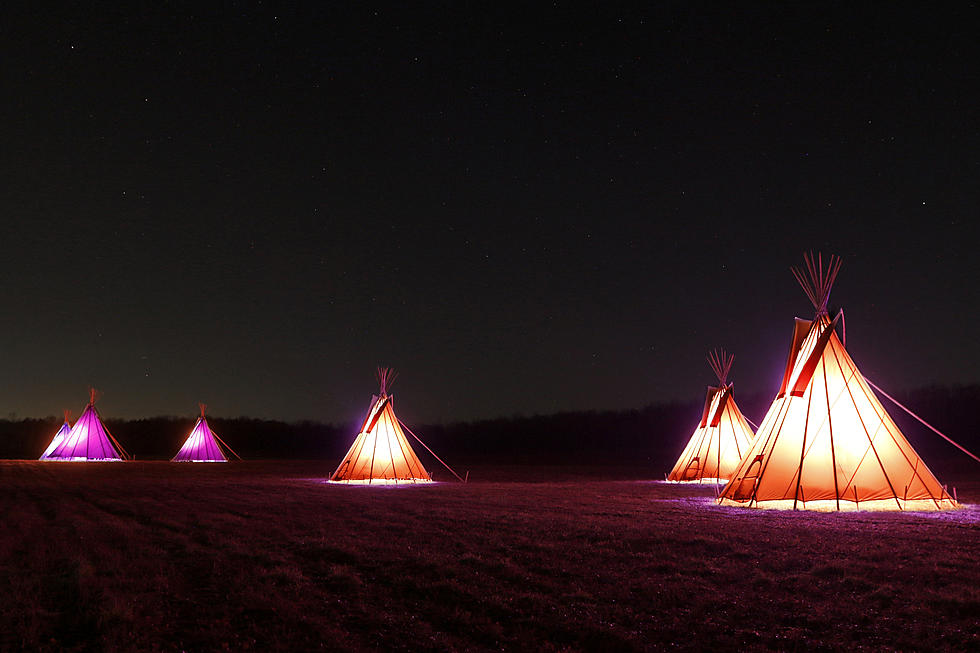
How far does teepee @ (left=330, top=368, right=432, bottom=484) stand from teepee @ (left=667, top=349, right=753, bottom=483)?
320 inches

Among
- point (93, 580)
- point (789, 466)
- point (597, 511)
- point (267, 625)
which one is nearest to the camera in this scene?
point (267, 625)

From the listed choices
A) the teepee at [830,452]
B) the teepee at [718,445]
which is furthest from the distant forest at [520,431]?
the teepee at [830,452]

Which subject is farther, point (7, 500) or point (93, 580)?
point (7, 500)

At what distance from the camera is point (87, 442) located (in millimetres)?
36812

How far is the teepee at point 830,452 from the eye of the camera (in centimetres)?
1152

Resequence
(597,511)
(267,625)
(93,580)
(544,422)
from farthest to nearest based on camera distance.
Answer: (544,422) → (597,511) → (93,580) → (267,625)

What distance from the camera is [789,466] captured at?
12.0 metres

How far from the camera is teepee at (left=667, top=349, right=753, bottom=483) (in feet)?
71.2

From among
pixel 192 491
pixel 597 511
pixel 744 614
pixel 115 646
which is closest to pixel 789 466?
pixel 597 511

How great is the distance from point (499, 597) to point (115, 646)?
2.54 m

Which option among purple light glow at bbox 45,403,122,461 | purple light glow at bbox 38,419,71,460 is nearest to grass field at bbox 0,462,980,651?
purple light glow at bbox 45,403,122,461

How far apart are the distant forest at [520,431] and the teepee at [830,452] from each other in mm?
41421

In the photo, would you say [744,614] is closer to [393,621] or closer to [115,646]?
[393,621]

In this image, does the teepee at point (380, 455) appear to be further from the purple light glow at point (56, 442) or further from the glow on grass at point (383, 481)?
the purple light glow at point (56, 442)
